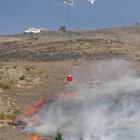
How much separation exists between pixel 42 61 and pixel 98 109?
1447 inches

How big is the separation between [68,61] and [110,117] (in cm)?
3722

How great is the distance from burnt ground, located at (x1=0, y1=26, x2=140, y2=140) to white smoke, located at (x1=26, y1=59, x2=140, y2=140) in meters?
3.52

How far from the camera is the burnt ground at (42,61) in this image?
257 feet

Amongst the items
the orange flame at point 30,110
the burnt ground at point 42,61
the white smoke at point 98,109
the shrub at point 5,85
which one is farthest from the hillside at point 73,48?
the orange flame at point 30,110

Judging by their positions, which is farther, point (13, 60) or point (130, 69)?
point (13, 60)

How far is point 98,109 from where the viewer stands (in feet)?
240

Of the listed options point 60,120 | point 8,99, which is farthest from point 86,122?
point 8,99

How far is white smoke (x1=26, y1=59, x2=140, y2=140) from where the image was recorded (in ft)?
208

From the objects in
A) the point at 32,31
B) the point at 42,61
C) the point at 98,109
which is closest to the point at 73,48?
the point at 42,61

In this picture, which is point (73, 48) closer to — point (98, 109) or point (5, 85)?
point (5, 85)

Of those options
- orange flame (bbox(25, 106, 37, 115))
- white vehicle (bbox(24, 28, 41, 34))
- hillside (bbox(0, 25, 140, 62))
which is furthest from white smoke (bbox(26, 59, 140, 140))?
white vehicle (bbox(24, 28, 41, 34))

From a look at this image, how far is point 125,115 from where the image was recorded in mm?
69938

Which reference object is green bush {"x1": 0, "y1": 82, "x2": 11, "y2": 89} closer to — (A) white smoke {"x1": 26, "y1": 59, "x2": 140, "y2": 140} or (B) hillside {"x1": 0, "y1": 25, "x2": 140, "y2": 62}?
(A) white smoke {"x1": 26, "y1": 59, "x2": 140, "y2": 140}

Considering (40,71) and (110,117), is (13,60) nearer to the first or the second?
(40,71)
